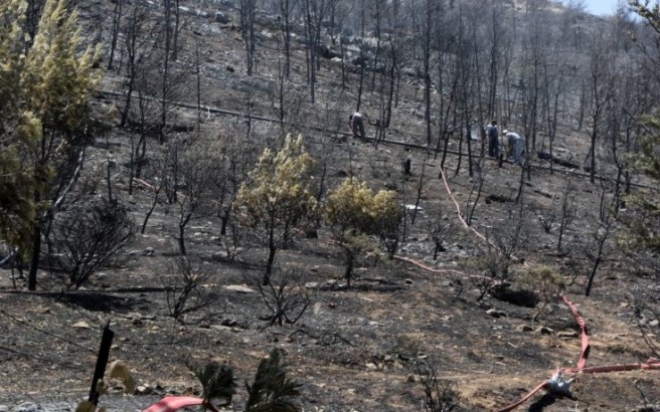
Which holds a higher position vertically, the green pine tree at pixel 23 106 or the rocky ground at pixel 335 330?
the green pine tree at pixel 23 106

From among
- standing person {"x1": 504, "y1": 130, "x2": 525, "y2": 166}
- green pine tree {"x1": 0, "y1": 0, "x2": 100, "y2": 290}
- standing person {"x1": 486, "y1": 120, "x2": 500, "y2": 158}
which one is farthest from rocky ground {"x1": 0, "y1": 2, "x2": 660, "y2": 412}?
standing person {"x1": 504, "y1": 130, "x2": 525, "y2": 166}

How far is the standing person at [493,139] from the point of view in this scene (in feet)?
142

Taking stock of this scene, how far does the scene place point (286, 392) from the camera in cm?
596

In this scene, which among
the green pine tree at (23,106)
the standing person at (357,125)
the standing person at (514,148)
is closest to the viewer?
the green pine tree at (23,106)

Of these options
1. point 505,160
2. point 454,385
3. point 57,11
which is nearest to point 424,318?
point 454,385

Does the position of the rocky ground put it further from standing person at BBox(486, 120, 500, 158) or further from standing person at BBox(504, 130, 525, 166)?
standing person at BBox(504, 130, 525, 166)

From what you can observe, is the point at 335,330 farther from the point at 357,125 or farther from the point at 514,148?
the point at 514,148

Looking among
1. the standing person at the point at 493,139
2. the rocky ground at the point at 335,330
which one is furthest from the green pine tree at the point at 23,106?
the standing person at the point at 493,139

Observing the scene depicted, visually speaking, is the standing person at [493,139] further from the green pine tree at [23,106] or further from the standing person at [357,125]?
the green pine tree at [23,106]

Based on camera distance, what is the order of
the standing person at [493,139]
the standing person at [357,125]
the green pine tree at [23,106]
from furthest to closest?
the standing person at [493,139] → the standing person at [357,125] → the green pine tree at [23,106]

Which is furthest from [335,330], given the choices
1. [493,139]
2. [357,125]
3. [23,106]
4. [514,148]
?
[514,148]

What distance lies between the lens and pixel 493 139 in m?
43.7

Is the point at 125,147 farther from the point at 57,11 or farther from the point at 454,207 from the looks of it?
the point at 57,11

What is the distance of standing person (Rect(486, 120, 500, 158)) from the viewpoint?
43.3m
